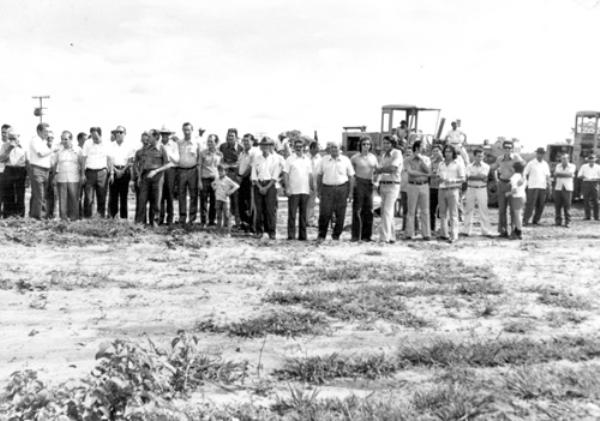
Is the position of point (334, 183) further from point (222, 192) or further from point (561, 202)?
point (561, 202)

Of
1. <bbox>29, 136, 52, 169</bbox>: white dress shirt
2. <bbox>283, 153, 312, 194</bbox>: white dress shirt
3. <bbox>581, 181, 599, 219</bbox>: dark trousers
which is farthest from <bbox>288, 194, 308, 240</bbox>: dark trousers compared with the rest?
<bbox>581, 181, 599, 219</bbox>: dark trousers

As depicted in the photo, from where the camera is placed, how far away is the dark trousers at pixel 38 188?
40.2 ft

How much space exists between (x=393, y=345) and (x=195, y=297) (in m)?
2.57

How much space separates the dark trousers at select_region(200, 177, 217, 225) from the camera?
12.5 m

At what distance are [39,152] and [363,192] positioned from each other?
5.88 meters

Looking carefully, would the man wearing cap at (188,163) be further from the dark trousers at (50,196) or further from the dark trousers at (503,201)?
the dark trousers at (503,201)

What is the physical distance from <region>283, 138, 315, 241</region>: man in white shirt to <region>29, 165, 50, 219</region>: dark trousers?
4.50 meters

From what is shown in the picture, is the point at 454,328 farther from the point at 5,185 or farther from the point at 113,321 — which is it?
the point at 5,185

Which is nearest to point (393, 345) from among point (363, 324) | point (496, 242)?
point (363, 324)

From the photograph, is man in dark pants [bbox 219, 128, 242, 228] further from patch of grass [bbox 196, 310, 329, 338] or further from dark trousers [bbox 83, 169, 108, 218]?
patch of grass [bbox 196, 310, 329, 338]

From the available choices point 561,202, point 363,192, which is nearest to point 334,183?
point 363,192

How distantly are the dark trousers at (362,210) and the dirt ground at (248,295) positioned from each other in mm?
375

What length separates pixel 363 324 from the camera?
6.32 m

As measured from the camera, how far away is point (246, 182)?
12.6m
